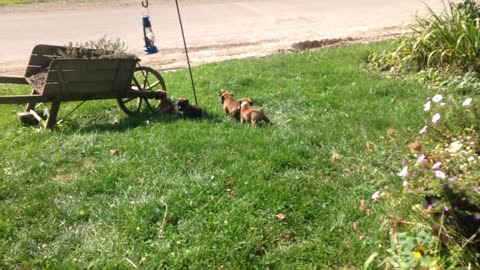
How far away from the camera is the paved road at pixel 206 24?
11203 mm

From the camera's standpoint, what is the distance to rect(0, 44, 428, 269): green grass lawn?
3467 mm

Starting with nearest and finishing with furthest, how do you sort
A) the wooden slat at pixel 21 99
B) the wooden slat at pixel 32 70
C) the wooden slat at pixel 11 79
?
1. the wooden slat at pixel 21 99
2. the wooden slat at pixel 11 79
3. the wooden slat at pixel 32 70

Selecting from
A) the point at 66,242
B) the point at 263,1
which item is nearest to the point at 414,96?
the point at 66,242

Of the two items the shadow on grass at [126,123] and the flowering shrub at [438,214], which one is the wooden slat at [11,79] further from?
the flowering shrub at [438,214]

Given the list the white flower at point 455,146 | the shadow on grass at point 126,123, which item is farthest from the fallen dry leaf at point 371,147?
the shadow on grass at point 126,123

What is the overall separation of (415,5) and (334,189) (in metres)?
13.7

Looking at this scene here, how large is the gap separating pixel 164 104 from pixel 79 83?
3.25 ft

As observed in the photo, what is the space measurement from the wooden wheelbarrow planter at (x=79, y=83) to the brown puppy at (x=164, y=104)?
2.8 inches

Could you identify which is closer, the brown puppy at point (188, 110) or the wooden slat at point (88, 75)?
the wooden slat at point (88, 75)

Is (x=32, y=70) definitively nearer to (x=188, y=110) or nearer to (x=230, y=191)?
(x=188, y=110)

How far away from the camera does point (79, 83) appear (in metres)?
5.70

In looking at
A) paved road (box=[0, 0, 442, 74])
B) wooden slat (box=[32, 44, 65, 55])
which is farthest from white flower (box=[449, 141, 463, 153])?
paved road (box=[0, 0, 442, 74])

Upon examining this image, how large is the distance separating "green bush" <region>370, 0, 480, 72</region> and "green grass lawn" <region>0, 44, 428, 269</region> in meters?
1.02

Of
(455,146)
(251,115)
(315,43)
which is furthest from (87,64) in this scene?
(315,43)
